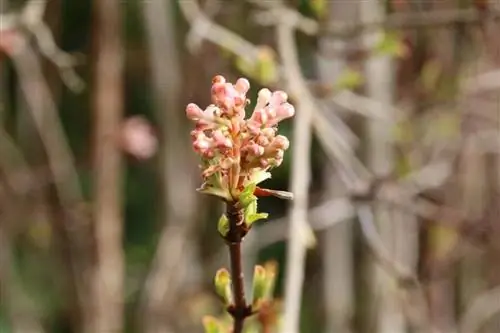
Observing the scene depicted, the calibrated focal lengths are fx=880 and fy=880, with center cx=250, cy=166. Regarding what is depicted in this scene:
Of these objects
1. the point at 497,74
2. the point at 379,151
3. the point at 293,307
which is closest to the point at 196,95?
the point at 379,151

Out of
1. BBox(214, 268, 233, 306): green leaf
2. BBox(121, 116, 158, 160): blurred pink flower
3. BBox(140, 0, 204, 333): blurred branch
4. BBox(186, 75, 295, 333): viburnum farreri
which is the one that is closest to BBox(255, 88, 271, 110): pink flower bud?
BBox(186, 75, 295, 333): viburnum farreri

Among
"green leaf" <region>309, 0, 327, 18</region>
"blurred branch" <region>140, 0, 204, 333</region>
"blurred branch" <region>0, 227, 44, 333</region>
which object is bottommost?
"blurred branch" <region>0, 227, 44, 333</region>

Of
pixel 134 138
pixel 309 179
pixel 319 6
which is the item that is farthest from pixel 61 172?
pixel 319 6

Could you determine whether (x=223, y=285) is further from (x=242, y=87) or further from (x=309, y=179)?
(x=309, y=179)

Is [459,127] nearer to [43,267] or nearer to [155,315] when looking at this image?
[155,315]

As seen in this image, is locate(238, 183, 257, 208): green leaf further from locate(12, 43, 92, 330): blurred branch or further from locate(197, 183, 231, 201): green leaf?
locate(12, 43, 92, 330): blurred branch

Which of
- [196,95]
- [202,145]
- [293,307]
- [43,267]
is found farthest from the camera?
[43,267]
